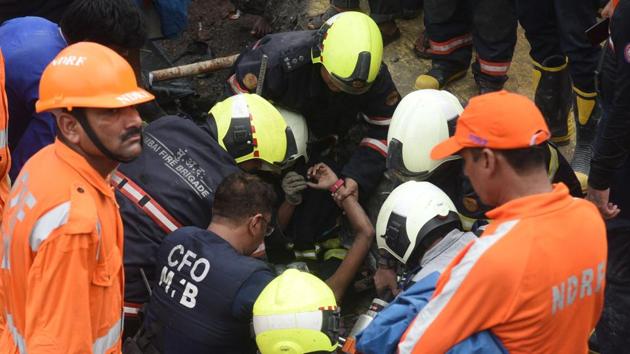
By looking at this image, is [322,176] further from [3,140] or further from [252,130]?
[3,140]

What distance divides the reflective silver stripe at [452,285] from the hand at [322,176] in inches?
86.8

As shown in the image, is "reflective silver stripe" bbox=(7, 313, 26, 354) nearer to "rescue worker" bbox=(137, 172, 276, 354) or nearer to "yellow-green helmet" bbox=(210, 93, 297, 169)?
"rescue worker" bbox=(137, 172, 276, 354)

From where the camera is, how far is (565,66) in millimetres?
5176

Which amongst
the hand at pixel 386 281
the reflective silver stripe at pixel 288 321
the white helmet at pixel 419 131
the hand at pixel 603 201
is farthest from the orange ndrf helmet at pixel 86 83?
the hand at pixel 603 201

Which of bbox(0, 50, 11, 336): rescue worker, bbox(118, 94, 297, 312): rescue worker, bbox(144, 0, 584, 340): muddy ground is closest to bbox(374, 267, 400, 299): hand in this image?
bbox(144, 0, 584, 340): muddy ground

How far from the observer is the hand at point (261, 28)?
705 centimetres

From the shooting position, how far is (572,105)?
18.1 ft

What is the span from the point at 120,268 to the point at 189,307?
489 millimetres

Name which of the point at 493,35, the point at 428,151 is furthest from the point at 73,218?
the point at 493,35

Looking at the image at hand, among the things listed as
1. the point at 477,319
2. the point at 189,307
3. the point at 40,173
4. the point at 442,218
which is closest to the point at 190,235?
the point at 189,307

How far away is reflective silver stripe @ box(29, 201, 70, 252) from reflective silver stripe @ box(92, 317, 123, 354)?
18.1 inches

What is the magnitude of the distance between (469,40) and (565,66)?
0.74 meters

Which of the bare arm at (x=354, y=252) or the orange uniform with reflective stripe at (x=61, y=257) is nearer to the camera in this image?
the orange uniform with reflective stripe at (x=61, y=257)

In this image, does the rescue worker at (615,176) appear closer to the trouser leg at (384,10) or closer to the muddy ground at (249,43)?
the muddy ground at (249,43)
